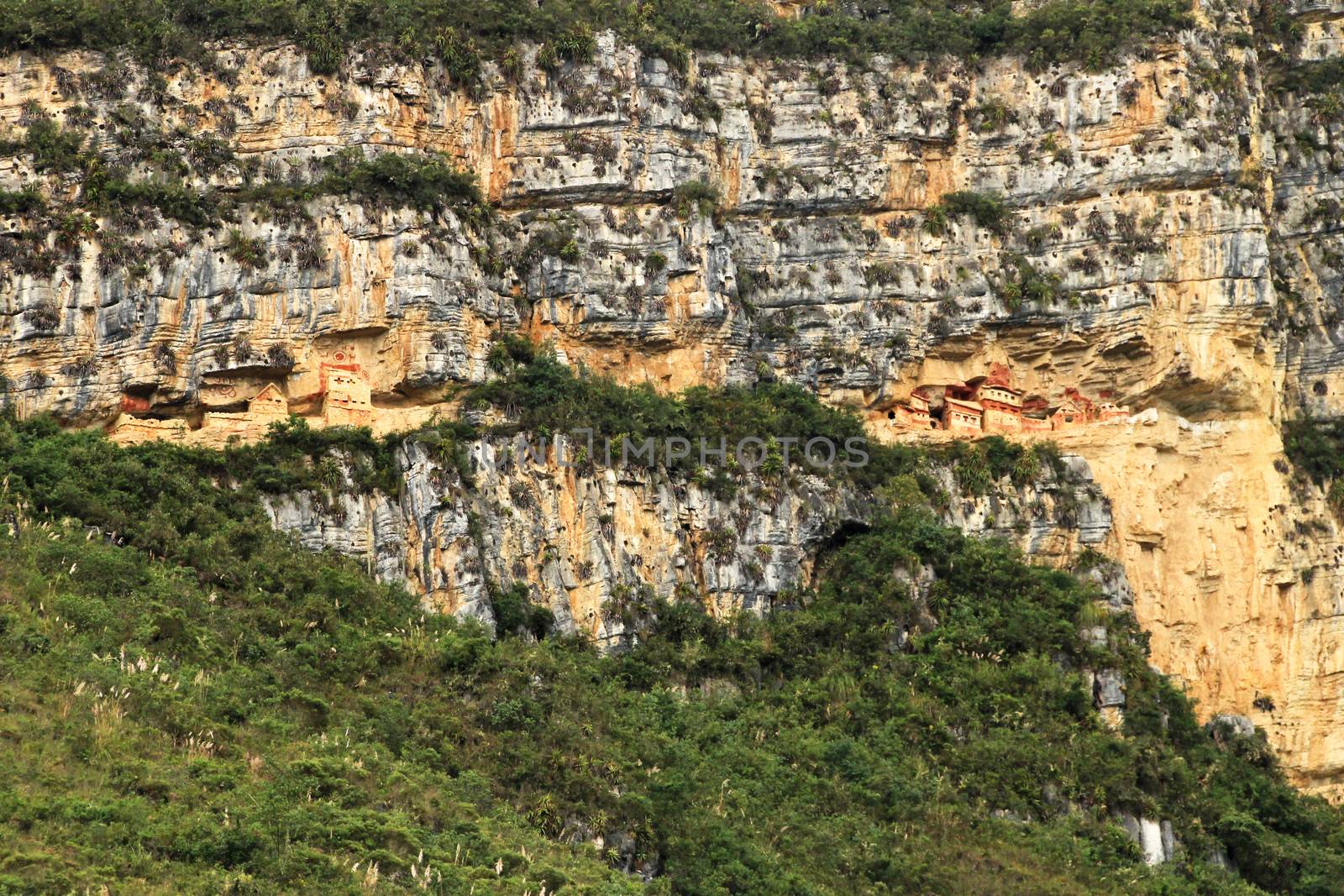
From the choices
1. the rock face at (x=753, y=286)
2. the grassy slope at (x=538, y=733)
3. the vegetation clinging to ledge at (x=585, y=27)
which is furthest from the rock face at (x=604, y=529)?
the vegetation clinging to ledge at (x=585, y=27)

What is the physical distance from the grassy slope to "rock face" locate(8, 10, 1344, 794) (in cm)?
191

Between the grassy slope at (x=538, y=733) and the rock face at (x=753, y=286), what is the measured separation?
191cm

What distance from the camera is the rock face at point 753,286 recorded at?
137ft

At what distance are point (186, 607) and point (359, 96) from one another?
13.9m

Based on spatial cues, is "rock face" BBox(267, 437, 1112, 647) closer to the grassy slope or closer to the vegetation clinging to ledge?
the grassy slope

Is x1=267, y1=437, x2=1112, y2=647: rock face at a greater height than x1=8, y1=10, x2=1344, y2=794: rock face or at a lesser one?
lesser

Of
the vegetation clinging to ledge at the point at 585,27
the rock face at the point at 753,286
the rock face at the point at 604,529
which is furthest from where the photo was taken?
the vegetation clinging to ledge at the point at 585,27

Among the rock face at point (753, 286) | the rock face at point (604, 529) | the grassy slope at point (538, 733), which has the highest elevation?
the rock face at point (753, 286)

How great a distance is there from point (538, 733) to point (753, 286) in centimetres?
1434

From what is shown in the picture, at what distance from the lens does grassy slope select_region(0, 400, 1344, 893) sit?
2994cm

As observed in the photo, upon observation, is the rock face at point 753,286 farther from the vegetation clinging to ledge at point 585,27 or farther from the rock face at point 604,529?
the vegetation clinging to ledge at point 585,27

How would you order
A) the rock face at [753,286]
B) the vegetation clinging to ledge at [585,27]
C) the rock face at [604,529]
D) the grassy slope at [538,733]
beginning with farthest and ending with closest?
the vegetation clinging to ledge at [585,27]
the rock face at [753,286]
the rock face at [604,529]
the grassy slope at [538,733]

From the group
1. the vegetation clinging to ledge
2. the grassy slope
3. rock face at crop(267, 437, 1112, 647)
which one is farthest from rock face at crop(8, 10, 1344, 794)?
the grassy slope

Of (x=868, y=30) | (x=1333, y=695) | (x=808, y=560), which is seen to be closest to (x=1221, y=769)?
(x=1333, y=695)
